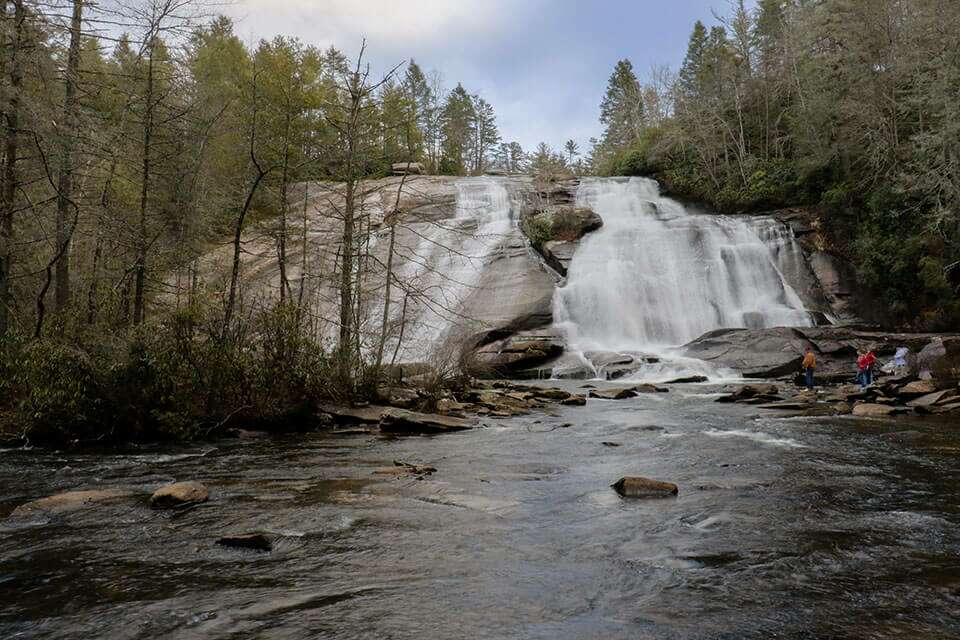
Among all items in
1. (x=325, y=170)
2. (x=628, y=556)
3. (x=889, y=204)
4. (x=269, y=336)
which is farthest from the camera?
(x=889, y=204)

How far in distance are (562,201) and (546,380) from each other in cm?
1562

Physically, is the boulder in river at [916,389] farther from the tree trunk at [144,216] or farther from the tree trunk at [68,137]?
the tree trunk at [68,137]

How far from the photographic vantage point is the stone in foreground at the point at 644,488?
614cm

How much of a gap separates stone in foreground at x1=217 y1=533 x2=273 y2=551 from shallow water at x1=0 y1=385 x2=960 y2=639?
0.27 ft

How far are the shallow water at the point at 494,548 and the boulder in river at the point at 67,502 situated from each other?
0.24m

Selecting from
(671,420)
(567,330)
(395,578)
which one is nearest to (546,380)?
(567,330)

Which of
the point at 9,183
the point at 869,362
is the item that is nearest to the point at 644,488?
the point at 9,183

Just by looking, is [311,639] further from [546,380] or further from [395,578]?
[546,380]

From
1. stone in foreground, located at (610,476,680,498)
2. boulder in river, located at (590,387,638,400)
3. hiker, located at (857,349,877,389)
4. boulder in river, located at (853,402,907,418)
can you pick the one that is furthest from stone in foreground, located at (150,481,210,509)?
hiker, located at (857,349,877,389)

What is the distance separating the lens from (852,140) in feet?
86.7

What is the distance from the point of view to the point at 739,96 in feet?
117

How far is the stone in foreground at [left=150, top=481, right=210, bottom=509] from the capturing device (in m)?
5.54

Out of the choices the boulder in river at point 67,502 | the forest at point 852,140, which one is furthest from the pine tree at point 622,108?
the boulder in river at point 67,502

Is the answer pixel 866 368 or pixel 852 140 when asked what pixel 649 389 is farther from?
pixel 852 140
